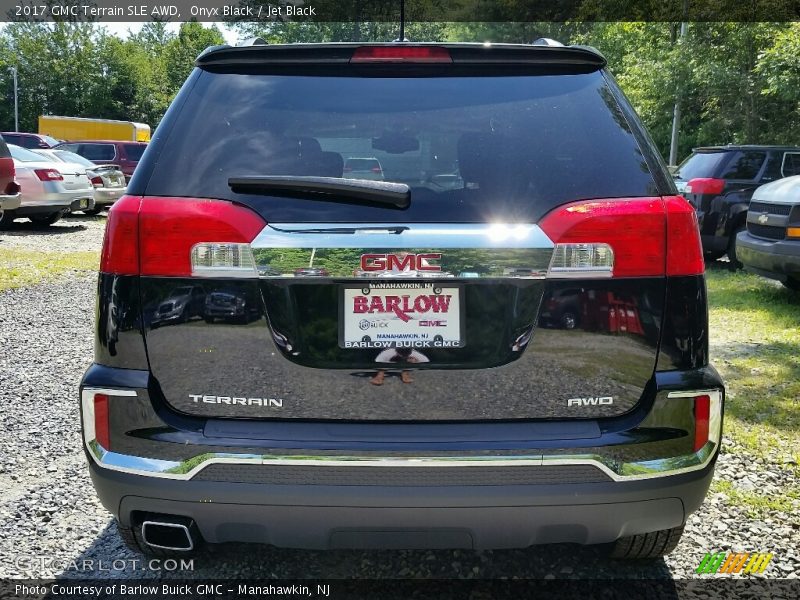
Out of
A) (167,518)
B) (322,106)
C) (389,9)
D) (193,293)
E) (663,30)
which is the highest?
(389,9)

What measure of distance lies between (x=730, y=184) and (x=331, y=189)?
9578 millimetres

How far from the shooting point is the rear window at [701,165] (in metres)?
10.6

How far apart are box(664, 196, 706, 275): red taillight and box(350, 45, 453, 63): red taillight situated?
822mm

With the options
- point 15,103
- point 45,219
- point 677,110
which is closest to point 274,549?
point 45,219

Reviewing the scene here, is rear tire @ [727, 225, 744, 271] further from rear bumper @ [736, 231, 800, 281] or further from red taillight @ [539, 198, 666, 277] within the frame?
red taillight @ [539, 198, 666, 277]

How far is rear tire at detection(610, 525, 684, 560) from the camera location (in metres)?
2.58

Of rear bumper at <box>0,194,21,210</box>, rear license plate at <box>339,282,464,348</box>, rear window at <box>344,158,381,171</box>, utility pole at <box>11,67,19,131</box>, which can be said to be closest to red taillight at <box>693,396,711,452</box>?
rear license plate at <box>339,282,464,348</box>

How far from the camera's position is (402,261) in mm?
2096

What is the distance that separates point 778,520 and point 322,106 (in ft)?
8.60

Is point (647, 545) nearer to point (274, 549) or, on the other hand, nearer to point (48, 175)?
point (274, 549)

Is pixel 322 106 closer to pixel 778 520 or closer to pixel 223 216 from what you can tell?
pixel 223 216

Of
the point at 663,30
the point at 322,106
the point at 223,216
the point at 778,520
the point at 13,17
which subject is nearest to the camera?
the point at 223,216

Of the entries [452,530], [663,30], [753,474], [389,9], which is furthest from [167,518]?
[389,9]

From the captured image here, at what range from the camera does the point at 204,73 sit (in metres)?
2.40
